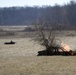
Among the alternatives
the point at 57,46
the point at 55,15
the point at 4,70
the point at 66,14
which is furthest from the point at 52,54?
the point at 55,15

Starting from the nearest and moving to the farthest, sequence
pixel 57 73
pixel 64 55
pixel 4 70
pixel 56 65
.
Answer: pixel 57 73, pixel 4 70, pixel 56 65, pixel 64 55

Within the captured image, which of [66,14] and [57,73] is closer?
[57,73]

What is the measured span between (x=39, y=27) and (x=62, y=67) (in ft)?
46.4

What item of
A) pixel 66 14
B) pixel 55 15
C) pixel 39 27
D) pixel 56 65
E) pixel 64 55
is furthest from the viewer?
pixel 55 15

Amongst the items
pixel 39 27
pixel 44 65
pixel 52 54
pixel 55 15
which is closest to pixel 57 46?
pixel 52 54

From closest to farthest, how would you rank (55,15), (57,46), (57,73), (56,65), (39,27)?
(57,73), (56,65), (57,46), (39,27), (55,15)

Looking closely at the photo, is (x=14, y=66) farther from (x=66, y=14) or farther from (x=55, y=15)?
(x=55, y=15)

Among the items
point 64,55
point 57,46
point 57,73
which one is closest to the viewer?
point 57,73

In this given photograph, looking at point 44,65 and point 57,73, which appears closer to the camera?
point 57,73

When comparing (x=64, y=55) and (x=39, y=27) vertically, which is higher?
(x=39, y=27)

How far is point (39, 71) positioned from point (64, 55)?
9773 millimetres

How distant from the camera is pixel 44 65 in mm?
23047

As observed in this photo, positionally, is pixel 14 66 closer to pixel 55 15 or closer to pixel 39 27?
pixel 39 27

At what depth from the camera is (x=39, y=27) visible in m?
35.4
